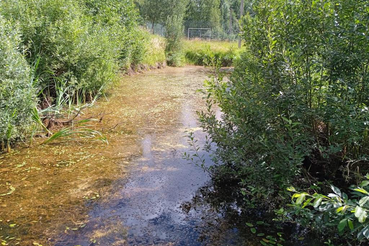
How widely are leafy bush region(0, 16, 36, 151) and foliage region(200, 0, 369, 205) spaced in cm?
268

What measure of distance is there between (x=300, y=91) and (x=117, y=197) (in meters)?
1.99

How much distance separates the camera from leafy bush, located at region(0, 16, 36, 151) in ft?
11.9

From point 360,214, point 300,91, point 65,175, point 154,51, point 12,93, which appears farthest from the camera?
point 154,51

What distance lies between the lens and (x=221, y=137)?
10.0 feet

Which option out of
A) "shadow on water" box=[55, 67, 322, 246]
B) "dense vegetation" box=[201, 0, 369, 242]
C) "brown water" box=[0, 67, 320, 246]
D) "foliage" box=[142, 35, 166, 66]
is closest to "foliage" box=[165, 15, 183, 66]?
"foliage" box=[142, 35, 166, 66]

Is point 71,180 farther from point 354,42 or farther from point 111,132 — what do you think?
point 354,42

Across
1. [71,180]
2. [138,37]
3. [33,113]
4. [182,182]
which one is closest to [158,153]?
[182,182]

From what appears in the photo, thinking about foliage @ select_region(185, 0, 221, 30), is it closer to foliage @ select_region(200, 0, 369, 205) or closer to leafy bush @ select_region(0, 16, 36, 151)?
leafy bush @ select_region(0, 16, 36, 151)

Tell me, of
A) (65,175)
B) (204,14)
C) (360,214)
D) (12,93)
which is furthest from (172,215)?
(204,14)

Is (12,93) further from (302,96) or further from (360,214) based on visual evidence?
(360,214)

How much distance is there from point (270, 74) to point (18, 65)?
3.28m

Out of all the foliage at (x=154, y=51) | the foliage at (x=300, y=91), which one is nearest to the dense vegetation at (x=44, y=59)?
the foliage at (x=300, y=91)

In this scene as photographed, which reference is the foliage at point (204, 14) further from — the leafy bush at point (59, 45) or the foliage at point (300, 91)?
the foliage at point (300, 91)

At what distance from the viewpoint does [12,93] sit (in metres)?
3.72
